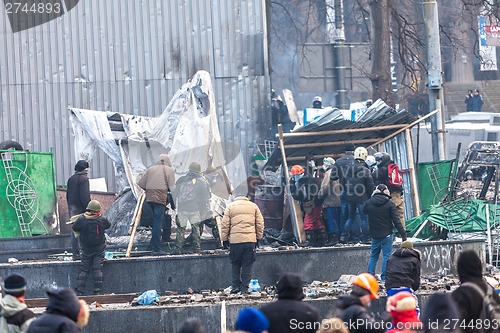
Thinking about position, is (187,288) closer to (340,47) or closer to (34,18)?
(34,18)

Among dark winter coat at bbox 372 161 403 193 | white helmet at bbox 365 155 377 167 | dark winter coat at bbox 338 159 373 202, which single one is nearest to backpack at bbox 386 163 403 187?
dark winter coat at bbox 372 161 403 193

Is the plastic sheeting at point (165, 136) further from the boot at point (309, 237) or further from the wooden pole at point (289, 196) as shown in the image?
the boot at point (309, 237)

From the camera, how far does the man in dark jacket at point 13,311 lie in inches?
404

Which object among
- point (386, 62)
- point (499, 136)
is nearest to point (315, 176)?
point (386, 62)

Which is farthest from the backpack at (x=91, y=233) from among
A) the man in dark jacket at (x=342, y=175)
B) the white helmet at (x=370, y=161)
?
the white helmet at (x=370, y=161)

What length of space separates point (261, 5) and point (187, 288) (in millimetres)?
9222

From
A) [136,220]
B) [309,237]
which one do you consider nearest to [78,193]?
[136,220]

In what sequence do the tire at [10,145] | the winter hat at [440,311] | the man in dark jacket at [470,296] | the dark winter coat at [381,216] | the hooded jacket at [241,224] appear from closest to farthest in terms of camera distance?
the winter hat at [440,311]
the man in dark jacket at [470,296]
the hooded jacket at [241,224]
the dark winter coat at [381,216]
the tire at [10,145]

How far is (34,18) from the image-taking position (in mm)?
24797

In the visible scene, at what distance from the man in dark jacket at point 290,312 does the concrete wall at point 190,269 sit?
752 cm

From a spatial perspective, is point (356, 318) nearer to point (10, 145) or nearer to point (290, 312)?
point (290, 312)

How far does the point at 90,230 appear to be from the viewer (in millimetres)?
17062

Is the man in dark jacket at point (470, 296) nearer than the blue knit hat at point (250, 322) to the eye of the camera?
No

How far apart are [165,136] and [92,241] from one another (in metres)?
4.61
